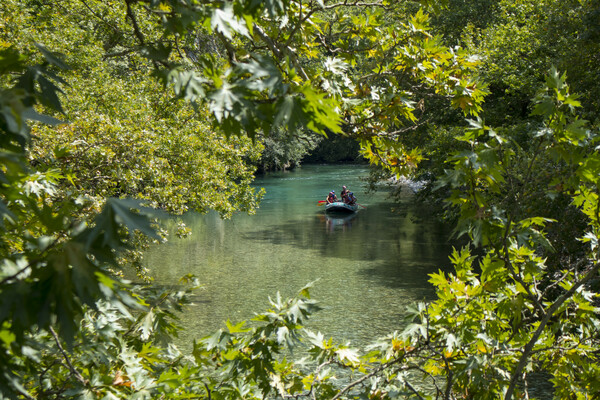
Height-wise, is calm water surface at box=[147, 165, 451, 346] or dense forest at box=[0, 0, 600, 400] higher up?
dense forest at box=[0, 0, 600, 400]

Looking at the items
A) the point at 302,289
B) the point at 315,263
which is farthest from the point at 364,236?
the point at 302,289

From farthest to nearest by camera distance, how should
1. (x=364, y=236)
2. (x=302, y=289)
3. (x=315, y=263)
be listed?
(x=364, y=236)
(x=315, y=263)
(x=302, y=289)

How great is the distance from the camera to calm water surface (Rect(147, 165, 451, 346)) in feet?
38.9

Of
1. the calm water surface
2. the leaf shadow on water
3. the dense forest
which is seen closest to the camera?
the dense forest

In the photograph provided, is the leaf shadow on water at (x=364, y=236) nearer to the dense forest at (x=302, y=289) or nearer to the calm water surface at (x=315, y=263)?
the calm water surface at (x=315, y=263)

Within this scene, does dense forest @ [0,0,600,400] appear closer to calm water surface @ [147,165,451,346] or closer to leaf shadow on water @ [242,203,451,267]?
calm water surface @ [147,165,451,346]

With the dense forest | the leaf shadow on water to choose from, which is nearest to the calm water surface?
the leaf shadow on water

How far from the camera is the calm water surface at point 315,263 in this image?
11862mm

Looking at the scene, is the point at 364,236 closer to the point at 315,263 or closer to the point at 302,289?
the point at 315,263

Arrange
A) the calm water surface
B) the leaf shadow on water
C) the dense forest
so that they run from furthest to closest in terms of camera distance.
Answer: the leaf shadow on water → the calm water surface → the dense forest

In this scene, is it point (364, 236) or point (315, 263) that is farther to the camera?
point (364, 236)

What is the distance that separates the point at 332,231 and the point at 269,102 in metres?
19.2

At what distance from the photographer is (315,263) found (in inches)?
627

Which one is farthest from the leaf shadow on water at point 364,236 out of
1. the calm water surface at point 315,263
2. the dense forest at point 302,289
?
the dense forest at point 302,289
